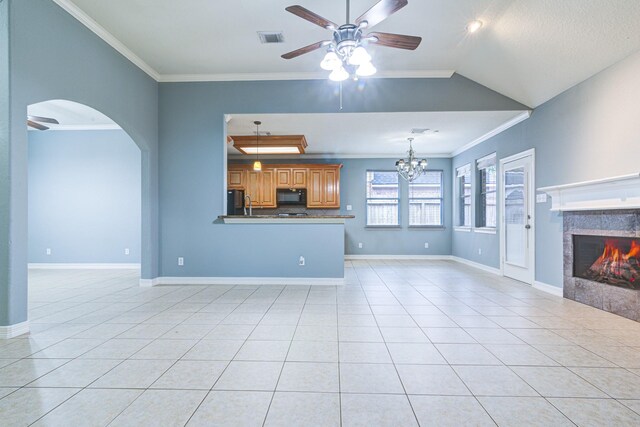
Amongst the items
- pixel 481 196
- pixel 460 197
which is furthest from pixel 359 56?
pixel 460 197

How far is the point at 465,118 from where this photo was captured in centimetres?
514

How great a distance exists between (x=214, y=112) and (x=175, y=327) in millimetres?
3277

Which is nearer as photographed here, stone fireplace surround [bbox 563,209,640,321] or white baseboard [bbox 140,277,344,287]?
stone fireplace surround [bbox 563,209,640,321]

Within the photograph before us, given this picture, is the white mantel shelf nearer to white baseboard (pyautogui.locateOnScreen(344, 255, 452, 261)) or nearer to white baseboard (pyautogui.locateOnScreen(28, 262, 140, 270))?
white baseboard (pyautogui.locateOnScreen(344, 255, 452, 261))

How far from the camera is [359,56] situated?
2615mm

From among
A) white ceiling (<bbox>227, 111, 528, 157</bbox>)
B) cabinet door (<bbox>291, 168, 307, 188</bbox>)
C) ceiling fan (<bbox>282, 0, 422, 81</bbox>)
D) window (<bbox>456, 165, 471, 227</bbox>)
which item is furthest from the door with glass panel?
cabinet door (<bbox>291, 168, 307, 188</bbox>)

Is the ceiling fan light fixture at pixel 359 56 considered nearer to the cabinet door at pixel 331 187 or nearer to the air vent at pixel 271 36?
the air vent at pixel 271 36

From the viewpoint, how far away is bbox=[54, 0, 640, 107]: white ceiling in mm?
3105

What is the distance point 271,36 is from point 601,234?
14.5ft

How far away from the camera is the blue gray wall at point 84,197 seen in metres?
6.46

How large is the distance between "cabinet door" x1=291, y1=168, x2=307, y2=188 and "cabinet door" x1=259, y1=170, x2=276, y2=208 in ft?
1.64

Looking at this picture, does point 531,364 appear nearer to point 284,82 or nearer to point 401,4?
point 401,4

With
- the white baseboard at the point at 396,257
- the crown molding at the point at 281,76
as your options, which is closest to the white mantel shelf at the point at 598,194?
the crown molding at the point at 281,76

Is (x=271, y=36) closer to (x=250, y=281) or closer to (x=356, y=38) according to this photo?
(x=356, y=38)
